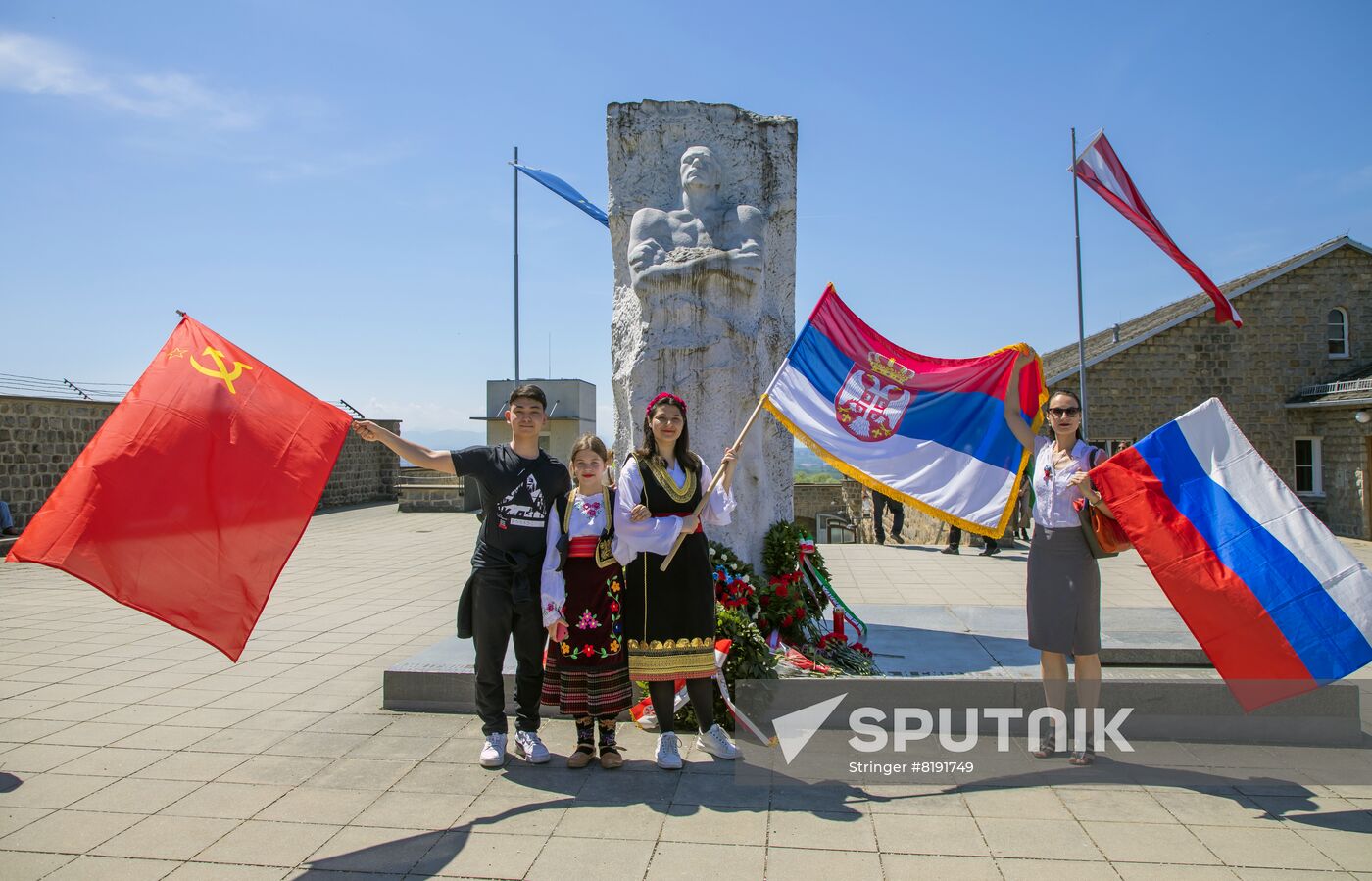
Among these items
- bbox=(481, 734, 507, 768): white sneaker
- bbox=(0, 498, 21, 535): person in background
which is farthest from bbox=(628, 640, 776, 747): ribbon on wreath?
bbox=(0, 498, 21, 535): person in background

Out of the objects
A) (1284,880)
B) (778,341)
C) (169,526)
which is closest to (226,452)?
(169,526)

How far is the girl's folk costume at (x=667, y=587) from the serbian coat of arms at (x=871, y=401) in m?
1.16

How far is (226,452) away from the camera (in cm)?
368

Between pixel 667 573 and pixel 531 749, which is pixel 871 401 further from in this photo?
pixel 531 749

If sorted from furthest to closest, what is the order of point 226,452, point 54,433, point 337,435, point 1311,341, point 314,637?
1. point 1311,341
2. point 54,433
3. point 314,637
4. point 337,435
5. point 226,452

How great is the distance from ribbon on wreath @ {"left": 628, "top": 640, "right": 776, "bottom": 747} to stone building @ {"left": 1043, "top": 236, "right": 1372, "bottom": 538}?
1946 centimetres

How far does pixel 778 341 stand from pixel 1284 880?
434cm

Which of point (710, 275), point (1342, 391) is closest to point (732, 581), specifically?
point (710, 275)

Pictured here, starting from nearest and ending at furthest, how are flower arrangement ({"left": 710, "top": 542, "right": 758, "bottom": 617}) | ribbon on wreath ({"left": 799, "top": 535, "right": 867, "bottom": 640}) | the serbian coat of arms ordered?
the serbian coat of arms
flower arrangement ({"left": 710, "top": 542, "right": 758, "bottom": 617})
ribbon on wreath ({"left": 799, "top": 535, "right": 867, "bottom": 640})

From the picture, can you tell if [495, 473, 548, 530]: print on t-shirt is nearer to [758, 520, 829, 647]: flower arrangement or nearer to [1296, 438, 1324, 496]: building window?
Result: [758, 520, 829, 647]: flower arrangement

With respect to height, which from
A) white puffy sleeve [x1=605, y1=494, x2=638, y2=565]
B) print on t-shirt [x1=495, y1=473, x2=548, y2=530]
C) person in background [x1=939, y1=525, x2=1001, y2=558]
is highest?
print on t-shirt [x1=495, y1=473, x2=548, y2=530]

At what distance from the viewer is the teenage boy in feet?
13.5

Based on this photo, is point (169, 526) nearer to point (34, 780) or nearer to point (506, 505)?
point (506, 505)

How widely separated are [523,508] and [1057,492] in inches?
103
